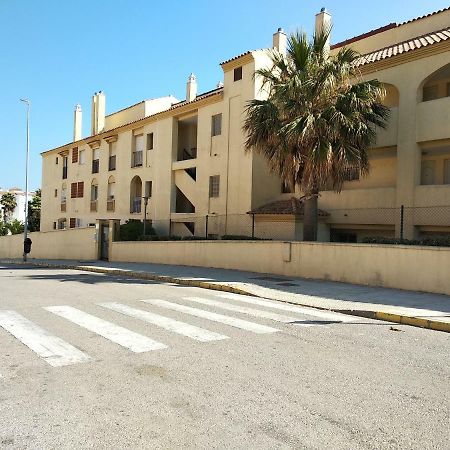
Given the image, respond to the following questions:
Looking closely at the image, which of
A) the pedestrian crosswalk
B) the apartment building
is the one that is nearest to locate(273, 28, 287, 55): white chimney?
the apartment building

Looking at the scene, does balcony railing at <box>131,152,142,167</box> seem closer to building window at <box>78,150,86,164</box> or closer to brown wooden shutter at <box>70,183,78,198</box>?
building window at <box>78,150,86,164</box>

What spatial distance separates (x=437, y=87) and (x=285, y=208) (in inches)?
315

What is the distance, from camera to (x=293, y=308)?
1024cm

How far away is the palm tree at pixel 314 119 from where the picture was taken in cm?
1507

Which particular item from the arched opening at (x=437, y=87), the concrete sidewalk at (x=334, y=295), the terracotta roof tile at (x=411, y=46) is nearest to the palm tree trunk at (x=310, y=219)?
the concrete sidewalk at (x=334, y=295)

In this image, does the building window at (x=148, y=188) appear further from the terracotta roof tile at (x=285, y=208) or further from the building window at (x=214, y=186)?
the terracotta roof tile at (x=285, y=208)

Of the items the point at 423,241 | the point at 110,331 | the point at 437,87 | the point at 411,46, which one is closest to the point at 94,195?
the point at 411,46

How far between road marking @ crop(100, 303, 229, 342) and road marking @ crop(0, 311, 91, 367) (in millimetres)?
1735

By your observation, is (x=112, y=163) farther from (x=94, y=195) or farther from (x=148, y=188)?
(x=148, y=188)

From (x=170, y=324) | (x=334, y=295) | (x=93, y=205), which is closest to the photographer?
(x=170, y=324)

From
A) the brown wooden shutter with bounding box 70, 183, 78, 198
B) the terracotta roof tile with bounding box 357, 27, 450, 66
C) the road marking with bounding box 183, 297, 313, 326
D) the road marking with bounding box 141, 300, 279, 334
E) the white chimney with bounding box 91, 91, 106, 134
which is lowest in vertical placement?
the road marking with bounding box 183, 297, 313, 326

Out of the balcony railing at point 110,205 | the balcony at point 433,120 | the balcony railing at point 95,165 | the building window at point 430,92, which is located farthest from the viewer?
the balcony railing at point 95,165

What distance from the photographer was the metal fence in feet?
56.7

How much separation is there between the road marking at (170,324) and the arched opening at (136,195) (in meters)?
21.6
